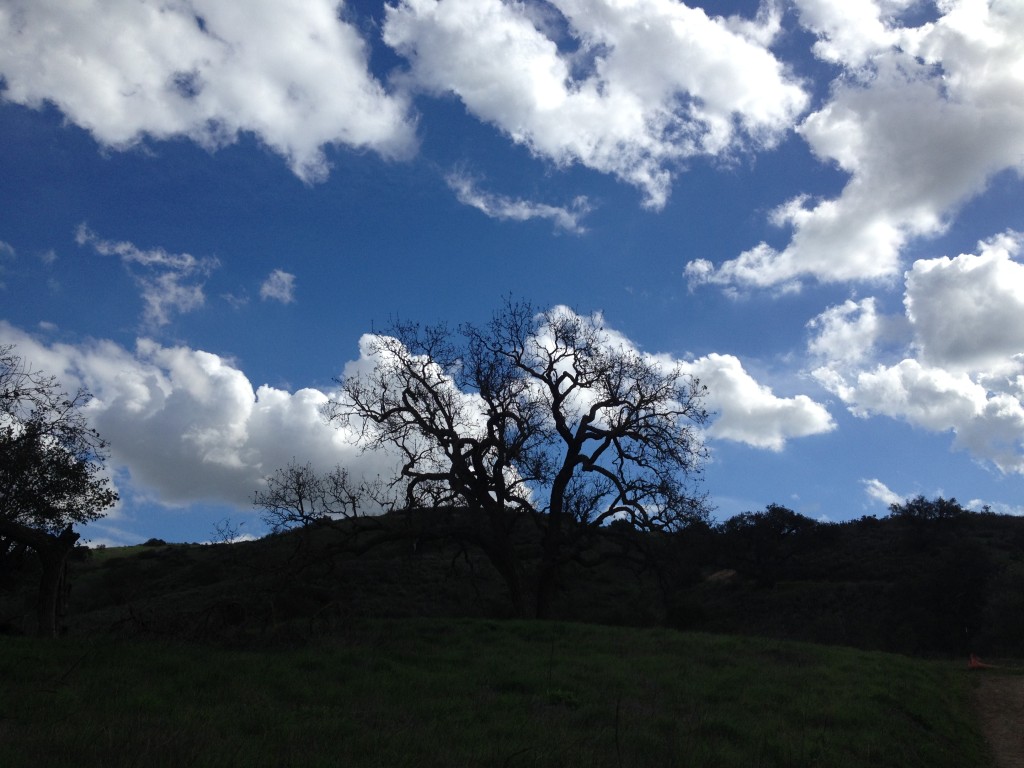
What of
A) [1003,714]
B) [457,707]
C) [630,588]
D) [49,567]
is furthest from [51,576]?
[630,588]

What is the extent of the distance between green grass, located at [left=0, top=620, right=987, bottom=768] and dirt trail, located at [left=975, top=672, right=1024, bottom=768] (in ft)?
1.16

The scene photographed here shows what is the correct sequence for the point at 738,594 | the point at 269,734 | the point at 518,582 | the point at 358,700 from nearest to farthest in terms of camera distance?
the point at 269,734 < the point at 358,700 < the point at 518,582 < the point at 738,594

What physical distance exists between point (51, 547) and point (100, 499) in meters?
3.52

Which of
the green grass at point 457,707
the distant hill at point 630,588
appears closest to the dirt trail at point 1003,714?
the green grass at point 457,707

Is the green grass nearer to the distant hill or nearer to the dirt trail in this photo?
the dirt trail

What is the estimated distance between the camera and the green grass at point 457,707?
7520 mm

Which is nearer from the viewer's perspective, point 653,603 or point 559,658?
point 559,658

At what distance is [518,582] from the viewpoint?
25047 mm

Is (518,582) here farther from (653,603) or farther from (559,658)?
(653,603)

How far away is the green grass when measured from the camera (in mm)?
7520

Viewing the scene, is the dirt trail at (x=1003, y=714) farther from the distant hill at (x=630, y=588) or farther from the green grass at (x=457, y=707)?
the distant hill at (x=630, y=588)

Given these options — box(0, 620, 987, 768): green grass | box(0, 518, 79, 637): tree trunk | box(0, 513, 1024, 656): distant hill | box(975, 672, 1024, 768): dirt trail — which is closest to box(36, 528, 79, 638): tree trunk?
box(0, 518, 79, 637): tree trunk

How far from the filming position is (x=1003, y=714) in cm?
1520

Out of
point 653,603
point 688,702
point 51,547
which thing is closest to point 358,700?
point 688,702
